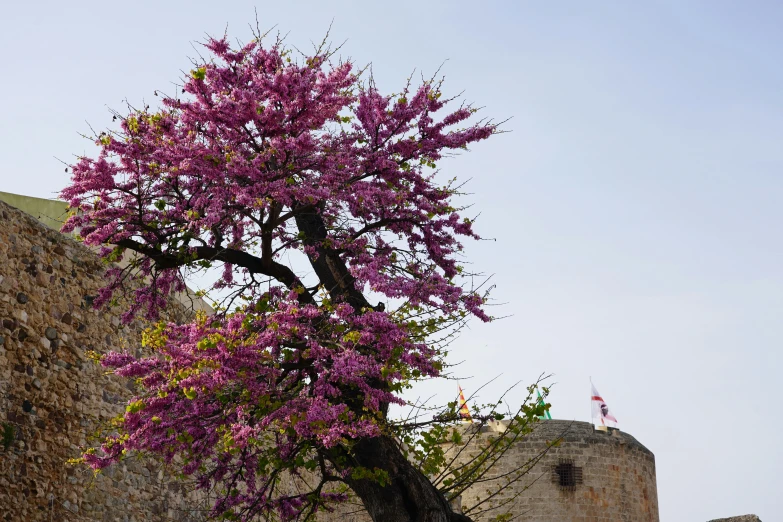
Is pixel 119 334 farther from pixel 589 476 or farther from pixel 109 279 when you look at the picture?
pixel 589 476

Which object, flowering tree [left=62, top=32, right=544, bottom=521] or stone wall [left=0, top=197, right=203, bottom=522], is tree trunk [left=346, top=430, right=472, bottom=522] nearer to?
flowering tree [left=62, top=32, right=544, bottom=521]

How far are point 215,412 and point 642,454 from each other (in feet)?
53.7

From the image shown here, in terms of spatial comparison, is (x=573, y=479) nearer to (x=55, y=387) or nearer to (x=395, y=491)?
(x=395, y=491)

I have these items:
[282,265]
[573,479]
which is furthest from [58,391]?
[573,479]

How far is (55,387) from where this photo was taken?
11.4 metres

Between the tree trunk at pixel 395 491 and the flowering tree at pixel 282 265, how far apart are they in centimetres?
2

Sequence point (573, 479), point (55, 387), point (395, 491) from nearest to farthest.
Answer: point (395, 491), point (55, 387), point (573, 479)

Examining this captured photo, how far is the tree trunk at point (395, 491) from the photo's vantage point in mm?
9531

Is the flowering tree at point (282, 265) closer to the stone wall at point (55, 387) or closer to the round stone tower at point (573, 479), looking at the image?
the stone wall at point (55, 387)

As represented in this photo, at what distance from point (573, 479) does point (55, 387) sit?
1350 centimetres

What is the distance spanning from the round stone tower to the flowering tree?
1109cm

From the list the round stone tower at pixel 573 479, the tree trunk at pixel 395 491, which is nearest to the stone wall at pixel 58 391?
the tree trunk at pixel 395 491

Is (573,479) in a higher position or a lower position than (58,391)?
higher

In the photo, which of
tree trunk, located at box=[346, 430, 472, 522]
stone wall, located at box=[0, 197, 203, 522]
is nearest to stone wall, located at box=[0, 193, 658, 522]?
stone wall, located at box=[0, 197, 203, 522]
